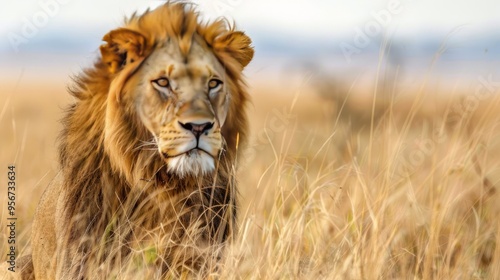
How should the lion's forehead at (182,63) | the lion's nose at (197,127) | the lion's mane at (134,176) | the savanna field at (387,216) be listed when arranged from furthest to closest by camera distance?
the savanna field at (387,216), the lion's mane at (134,176), the lion's forehead at (182,63), the lion's nose at (197,127)

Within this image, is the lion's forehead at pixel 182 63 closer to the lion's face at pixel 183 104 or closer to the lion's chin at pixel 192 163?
the lion's face at pixel 183 104

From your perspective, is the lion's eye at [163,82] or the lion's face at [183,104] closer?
the lion's face at [183,104]

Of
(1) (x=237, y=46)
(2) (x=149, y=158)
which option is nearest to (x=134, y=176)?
(2) (x=149, y=158)

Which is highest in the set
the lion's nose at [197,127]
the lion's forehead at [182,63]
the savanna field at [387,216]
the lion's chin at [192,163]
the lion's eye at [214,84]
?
the lion's forehead at [182,63]

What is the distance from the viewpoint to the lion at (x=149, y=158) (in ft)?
14.8

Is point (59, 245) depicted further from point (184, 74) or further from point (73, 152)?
point (184, 74)

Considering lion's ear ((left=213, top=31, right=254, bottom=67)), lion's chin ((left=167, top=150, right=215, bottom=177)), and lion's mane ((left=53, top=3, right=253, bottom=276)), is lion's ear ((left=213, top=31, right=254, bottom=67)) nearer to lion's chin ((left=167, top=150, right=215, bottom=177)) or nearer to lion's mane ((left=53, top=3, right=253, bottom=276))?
lion's mane ((left=53, top=3, right=253, bottom=276))

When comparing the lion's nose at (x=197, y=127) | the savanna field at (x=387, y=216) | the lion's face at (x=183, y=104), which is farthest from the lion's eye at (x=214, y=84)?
the savanna field at (x=387, y=216)

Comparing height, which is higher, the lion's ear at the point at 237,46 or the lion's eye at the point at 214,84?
the lion's ear at the point at 237,46

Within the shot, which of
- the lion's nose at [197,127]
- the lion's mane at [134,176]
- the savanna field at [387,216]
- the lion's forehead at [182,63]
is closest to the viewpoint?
the lion's nose at [197,127]

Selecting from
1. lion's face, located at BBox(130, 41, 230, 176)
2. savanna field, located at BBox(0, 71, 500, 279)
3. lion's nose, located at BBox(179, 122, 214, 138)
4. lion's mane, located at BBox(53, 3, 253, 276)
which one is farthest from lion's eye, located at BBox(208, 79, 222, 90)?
savanna field, located at BBox(0, 71, 500, 279)

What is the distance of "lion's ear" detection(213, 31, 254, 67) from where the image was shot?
4.82m

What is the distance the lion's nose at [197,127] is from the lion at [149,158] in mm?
109

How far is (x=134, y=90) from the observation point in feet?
15.0
